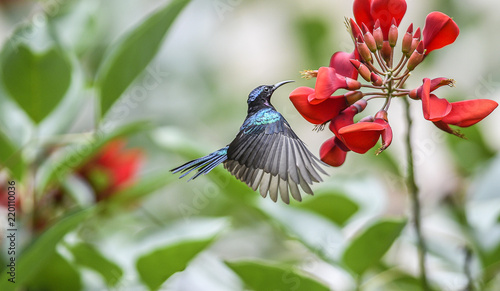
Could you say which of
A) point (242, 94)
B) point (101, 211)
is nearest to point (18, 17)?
point (242, 94)

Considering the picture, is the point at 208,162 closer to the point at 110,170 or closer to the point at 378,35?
the point at 378,35

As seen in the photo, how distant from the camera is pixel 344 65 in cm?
38

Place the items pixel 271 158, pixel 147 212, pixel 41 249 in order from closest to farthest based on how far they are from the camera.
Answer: pixel 271 158 < pixel 41 249 < pixel 147 212

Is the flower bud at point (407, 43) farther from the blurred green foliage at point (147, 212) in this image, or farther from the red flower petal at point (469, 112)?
the blurred green foliage at point (147, 212)

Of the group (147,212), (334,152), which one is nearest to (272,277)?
(334,152)

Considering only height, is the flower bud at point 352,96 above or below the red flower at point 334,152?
above

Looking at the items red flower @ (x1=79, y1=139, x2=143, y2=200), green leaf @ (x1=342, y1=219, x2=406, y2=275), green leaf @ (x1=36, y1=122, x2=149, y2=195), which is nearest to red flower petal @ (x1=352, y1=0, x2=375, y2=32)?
green leaf @ (x1=342, y1=219, x2=406, y2=275)

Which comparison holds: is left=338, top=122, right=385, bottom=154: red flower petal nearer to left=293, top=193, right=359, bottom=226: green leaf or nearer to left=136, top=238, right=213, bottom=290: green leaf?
left=136, top=238, right=213, bottom=290: green leaf

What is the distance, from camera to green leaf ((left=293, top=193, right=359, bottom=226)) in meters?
0.69

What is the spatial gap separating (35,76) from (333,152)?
1.21ft

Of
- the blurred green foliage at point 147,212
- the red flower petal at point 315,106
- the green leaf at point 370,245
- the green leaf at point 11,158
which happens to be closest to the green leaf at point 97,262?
the blurred green foliage at point 147,212

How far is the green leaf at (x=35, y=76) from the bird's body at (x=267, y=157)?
316 millimetres

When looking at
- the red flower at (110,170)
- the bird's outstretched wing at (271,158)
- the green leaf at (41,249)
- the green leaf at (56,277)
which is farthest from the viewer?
the red flower at (110,170)

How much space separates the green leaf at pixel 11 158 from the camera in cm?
66
